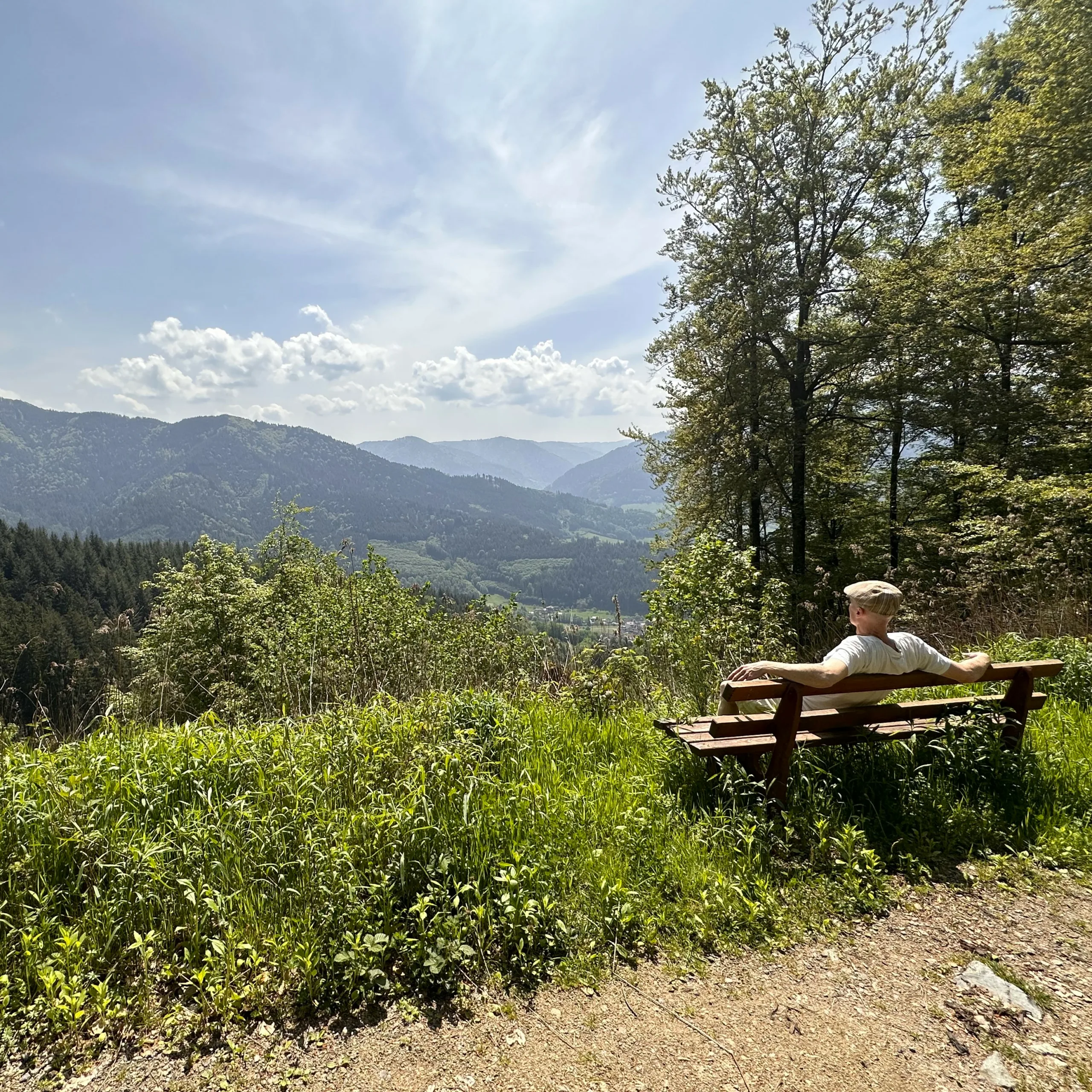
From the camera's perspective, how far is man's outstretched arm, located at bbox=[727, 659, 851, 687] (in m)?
3.42

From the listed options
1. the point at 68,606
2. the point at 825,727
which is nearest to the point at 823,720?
the point at 825,727

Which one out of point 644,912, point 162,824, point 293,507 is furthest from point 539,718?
point 293,507

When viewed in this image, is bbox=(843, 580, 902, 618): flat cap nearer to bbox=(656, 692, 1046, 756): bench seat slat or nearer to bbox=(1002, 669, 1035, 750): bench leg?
bbox=(656, 692, 1046, 756): bench seat slat

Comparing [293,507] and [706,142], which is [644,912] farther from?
[293,507]

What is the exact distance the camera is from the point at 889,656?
147 inches

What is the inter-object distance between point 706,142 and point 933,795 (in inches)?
706

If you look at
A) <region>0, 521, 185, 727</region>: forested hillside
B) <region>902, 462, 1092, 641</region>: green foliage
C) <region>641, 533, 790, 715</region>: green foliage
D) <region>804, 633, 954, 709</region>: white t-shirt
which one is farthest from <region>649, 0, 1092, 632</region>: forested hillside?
<region>0, 521, 185, 727</region>: forested hillside

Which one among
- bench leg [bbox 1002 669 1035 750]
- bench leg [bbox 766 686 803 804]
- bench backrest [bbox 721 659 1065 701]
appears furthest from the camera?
bench leg [bbox 1002 669 1035 750]

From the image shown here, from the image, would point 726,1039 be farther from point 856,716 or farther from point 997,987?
point 856,716

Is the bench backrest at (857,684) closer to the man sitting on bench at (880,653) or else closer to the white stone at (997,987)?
the man sitting on bench at (880,653)

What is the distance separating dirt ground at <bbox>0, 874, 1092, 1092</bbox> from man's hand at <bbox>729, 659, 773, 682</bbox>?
1.41 metres

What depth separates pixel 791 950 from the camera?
113 inches

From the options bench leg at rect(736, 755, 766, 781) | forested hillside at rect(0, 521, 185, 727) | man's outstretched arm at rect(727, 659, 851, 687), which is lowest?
forested hillside at rect(0, 521, 185, 727)

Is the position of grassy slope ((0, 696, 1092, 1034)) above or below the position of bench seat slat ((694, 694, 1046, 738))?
below
